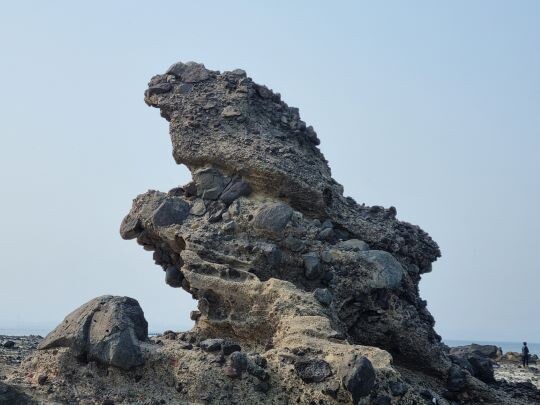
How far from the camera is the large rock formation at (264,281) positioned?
11711 mm

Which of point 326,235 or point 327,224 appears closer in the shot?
point 326,235

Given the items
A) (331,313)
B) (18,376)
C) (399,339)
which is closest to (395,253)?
(399,339)

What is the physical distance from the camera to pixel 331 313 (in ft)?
44.6

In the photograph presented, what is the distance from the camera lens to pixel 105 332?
12.7m

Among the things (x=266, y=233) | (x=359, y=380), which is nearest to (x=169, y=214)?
(x=266, y=233)

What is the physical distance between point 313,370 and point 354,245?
4.16 m

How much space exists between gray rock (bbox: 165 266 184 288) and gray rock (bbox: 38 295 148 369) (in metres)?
2.23

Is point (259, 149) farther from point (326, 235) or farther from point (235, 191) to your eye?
point (326, 235)

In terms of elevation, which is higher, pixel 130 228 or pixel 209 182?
pixel 209 182

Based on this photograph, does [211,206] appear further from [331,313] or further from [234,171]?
[331,313]

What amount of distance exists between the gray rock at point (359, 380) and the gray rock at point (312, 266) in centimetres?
351

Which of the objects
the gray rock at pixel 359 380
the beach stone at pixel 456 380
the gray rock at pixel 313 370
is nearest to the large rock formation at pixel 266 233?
the beach stone at pixel 456 380

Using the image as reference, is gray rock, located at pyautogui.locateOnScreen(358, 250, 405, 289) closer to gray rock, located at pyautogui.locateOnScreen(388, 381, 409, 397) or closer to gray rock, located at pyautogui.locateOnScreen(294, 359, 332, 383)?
gray rock, located at pyautogui.locateOnScreen(388, 381, 409, 397)

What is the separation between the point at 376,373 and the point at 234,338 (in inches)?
129
